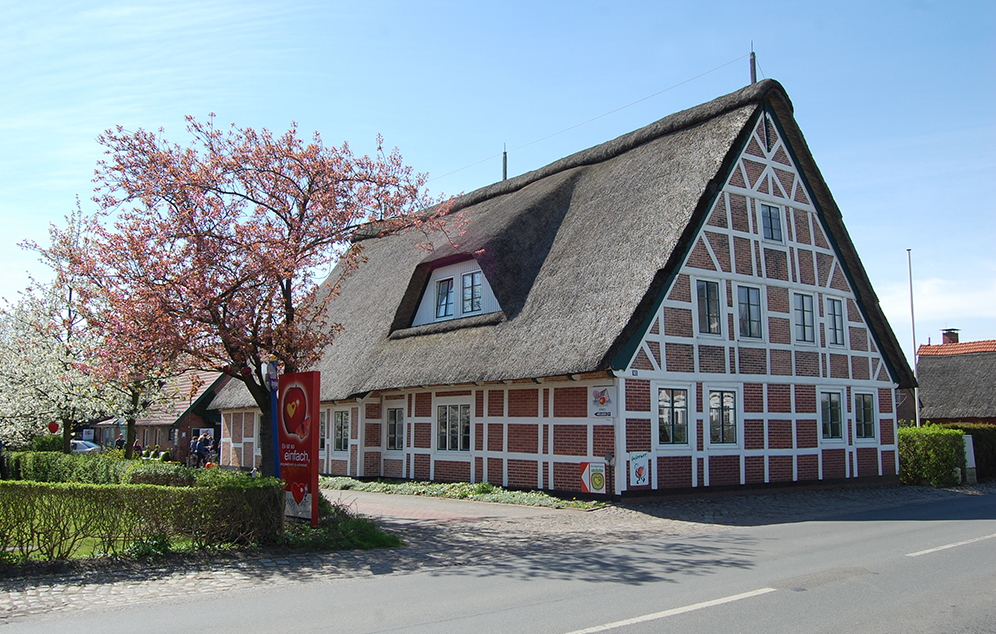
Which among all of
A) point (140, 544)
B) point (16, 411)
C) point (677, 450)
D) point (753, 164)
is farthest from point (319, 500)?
point (16, 411)

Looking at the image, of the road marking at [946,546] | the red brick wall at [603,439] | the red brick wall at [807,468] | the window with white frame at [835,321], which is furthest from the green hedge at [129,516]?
the window with white frame at [835,321]

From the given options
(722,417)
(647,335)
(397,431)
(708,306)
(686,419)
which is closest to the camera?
(647,335)

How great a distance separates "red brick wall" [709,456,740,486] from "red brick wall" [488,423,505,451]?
4.88 meters

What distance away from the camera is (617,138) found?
73.2 ft

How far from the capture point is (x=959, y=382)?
37531mm

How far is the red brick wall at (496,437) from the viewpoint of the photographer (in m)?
19.1

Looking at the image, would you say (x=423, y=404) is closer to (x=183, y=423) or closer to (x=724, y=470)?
(x=724, y=470)

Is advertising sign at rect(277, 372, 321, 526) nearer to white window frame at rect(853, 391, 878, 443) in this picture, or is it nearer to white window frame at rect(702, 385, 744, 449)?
white window frame at rect(702, 385, 744, 449)

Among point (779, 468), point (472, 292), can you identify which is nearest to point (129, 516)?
point (472, 292)

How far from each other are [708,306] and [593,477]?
4964mm

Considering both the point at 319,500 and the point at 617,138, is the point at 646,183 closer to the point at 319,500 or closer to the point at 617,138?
the point at 617,138

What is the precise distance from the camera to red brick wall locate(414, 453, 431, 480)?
21.3m

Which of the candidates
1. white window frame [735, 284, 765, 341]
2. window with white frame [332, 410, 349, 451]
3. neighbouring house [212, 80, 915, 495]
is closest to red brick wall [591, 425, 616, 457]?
neighbouring house [212, 80, 915, 495]

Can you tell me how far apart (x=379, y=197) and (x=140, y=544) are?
7113 millimetres
